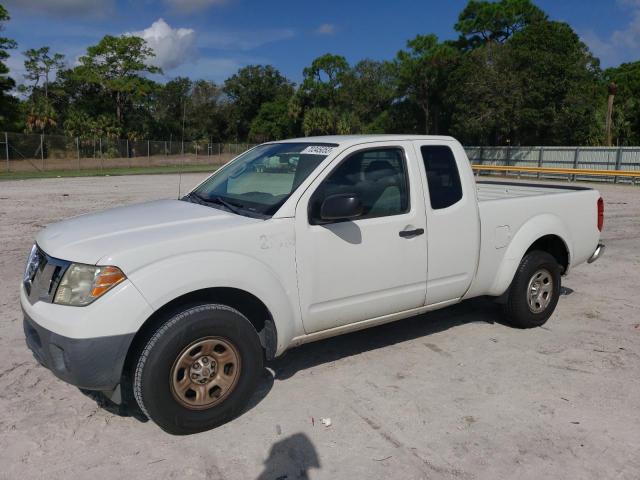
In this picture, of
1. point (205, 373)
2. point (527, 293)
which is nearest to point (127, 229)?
point (205, 373)

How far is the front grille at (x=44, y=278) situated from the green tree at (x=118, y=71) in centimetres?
A: 5732

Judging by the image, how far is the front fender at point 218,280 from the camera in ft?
10.2

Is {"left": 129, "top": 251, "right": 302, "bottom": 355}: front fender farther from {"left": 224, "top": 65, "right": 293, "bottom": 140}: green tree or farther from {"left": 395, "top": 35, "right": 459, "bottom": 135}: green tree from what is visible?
{"left": 224, "top": 65, "right": 293, "bottom": 140}: green tree

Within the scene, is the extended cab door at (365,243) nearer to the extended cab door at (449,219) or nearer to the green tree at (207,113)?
the extended cab door at (449,219)

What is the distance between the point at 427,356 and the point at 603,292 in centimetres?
321

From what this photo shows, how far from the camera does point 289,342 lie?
3742 mm

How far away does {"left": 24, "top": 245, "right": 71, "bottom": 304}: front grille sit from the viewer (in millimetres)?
3148

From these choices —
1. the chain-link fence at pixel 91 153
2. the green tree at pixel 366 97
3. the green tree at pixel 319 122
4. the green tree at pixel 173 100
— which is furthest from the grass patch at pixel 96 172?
the green tree at pixel 173 100

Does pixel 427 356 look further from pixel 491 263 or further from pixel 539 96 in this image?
pixel 539 96

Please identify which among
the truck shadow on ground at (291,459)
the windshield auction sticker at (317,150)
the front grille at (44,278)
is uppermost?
the windshield auction sticker at (317,150)

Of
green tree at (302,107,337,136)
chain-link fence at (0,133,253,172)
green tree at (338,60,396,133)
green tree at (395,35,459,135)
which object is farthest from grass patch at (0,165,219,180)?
green tree at (338,60,396,133)

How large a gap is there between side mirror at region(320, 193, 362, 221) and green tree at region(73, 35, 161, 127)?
57709mm

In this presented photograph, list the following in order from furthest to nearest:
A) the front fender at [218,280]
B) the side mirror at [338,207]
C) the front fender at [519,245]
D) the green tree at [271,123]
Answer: the green tree at [271,123] → the front fender at [519,245] → the side mirror at [338,207] → the front fender at [218,280]

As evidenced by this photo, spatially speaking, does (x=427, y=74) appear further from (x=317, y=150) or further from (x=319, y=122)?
(x=317, y=150)
